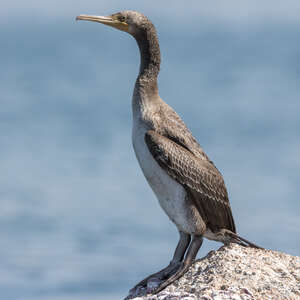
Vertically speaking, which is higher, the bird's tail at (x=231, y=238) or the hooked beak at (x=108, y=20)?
the hooked beak at (x=108, y=20)

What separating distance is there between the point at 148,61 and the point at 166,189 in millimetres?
2470

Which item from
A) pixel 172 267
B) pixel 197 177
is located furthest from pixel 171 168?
pixel 172 267

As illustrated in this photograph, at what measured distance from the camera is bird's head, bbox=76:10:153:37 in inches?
457

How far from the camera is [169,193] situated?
10773mm

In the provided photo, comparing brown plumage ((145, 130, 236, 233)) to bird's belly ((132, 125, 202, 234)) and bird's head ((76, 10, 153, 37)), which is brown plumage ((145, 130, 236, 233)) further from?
bird's head ((76, 10, 153, 37))

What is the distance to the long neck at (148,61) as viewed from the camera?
37.7ft

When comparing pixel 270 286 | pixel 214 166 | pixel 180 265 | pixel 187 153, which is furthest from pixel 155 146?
pixel 270 286

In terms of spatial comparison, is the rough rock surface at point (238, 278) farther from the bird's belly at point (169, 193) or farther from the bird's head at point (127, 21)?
the bird's head at point (127, 21)

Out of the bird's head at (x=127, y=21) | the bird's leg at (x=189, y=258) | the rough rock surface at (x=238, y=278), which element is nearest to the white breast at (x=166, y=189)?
the bird's leg at (x=189, y=258)

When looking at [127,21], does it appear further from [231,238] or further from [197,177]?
[231,238]

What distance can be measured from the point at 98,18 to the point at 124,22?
1.79 ft

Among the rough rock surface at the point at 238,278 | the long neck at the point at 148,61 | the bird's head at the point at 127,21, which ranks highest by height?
the bird's head at the point at 127,21

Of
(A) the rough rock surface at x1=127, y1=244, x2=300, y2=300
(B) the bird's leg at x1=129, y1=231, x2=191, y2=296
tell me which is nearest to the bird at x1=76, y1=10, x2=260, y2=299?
(B) the bird's leg at x1=129, y1=231, x2=191, y2=296

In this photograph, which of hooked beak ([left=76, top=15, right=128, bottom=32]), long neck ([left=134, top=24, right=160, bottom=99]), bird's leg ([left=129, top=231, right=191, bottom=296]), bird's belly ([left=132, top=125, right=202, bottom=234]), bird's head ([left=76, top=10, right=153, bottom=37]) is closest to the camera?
bird's belly ([left=132, top=125, right=202, bottom=234])
